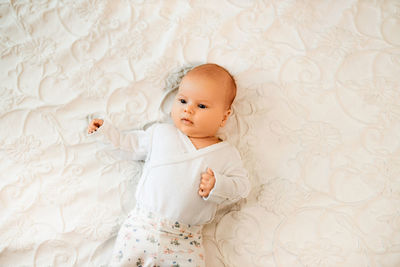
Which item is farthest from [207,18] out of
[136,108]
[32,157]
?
[32,157]

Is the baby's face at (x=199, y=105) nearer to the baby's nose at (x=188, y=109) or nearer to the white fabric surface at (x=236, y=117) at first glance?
the baby's nose at (x=188, y=109)

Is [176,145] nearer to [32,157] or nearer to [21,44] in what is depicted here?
[32,157]

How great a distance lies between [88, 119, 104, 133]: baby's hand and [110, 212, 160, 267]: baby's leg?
40cm

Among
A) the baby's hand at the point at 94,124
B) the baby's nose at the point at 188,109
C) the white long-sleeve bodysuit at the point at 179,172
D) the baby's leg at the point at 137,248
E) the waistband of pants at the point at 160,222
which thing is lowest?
the baby's leg at the point at 137,248

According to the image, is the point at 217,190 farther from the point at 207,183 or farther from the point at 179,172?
the point at 179,172

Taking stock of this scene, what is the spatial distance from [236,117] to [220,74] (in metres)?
0.23

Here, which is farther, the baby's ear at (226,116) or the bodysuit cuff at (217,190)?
the baby's ear at (226,116)

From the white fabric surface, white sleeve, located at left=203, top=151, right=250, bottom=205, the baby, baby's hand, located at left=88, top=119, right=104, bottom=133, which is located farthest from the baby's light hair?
baby's hand, located at left=88, top=119, right=104, bottom=133

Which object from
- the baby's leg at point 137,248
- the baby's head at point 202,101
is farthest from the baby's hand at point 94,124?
the baby's leg at point 137,248

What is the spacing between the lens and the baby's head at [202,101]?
4.53 feet

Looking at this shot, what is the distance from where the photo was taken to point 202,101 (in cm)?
138

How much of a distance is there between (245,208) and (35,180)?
867 mm

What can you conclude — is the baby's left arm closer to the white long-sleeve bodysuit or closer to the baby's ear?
the white long-sleeve bodysuit

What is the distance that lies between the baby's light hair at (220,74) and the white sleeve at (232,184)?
0.80 ft
